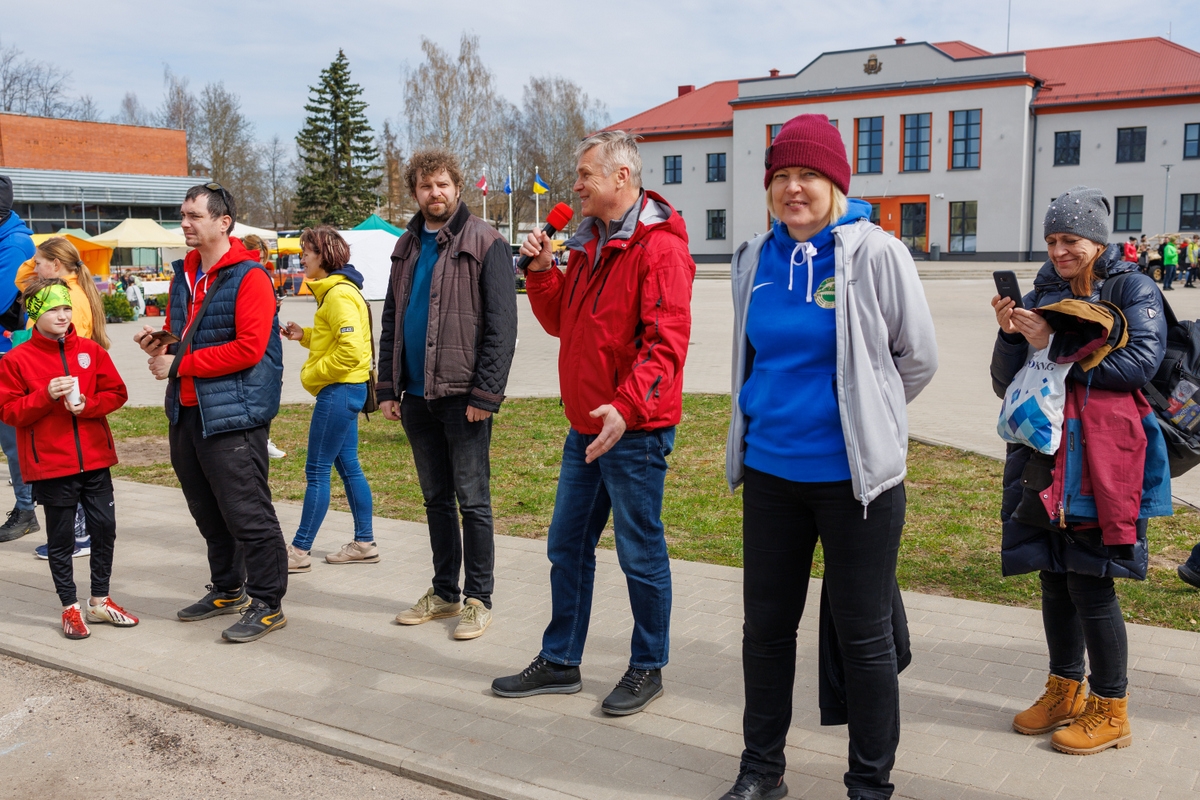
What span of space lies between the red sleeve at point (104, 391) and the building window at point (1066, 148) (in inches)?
2147

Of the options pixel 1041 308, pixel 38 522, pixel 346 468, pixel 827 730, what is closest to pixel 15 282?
pixel 38 522

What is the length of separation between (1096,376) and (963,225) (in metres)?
53.7

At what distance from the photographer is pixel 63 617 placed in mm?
5008

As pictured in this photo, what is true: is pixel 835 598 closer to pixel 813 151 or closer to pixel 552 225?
pixel 813 151

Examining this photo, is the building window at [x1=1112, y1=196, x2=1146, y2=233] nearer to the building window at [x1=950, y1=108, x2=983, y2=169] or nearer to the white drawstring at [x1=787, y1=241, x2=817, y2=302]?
the building window at [x1=950, y1=108, x2=983, y2=169]

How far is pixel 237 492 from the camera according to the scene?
15.8 ft

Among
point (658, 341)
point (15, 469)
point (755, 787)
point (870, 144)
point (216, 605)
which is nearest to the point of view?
point (755, 787)

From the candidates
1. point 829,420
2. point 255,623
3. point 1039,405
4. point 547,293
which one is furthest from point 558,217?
point 255,623

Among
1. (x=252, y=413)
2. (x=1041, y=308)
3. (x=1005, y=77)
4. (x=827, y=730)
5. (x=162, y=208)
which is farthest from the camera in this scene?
(x=162, y=208)

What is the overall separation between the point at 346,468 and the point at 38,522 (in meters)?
2.66

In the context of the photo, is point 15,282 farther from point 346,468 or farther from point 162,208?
point 162,208

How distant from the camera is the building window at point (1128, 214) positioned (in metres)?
50.7

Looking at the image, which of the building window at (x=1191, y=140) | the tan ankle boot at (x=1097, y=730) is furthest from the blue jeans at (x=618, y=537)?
the building window at (x=1191, y=140)

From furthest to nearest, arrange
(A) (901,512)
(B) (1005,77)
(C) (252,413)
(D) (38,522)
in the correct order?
(B) (1005,77) → (D) (38,522) → (C) (252,413) → (A) (901,512)
